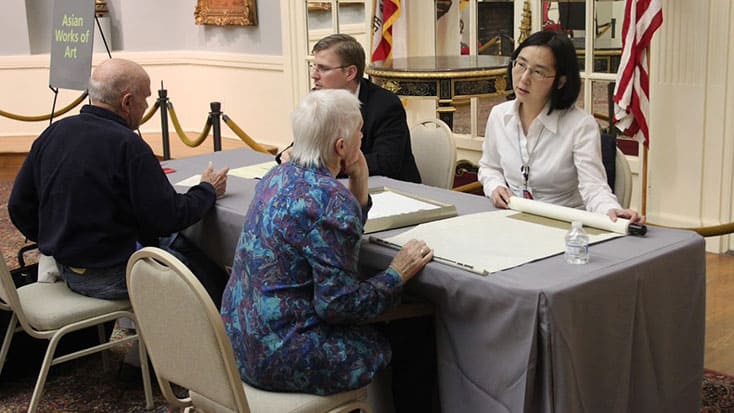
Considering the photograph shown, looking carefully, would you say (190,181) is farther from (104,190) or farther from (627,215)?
(627,215)

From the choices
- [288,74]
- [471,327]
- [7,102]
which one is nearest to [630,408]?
[471,327]

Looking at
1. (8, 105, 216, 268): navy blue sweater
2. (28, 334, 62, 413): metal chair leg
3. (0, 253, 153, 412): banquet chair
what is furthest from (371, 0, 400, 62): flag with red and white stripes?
(28, 334, 62, 413): metal chair leg

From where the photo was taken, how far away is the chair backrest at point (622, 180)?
3.18 m

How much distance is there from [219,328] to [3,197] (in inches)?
216

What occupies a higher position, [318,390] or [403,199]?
[403,199]

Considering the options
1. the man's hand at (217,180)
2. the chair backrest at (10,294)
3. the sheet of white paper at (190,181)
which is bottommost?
the chair backrest at (10,294)

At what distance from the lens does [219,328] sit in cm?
203

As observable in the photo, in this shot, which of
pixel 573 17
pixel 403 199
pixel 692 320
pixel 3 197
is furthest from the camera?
pixel 3 197

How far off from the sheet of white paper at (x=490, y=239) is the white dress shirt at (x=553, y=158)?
35 centimetres

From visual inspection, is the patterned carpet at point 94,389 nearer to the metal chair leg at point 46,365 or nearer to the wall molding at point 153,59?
the metal chair leg at point 46,365

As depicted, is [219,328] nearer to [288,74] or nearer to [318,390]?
[318,390]

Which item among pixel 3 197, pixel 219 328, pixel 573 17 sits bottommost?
pixel 3 197

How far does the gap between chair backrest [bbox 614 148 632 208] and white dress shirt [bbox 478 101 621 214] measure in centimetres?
16

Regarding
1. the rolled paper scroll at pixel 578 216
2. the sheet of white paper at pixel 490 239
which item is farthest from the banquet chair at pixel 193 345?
the rolled paper scroll at pixel 578 216
